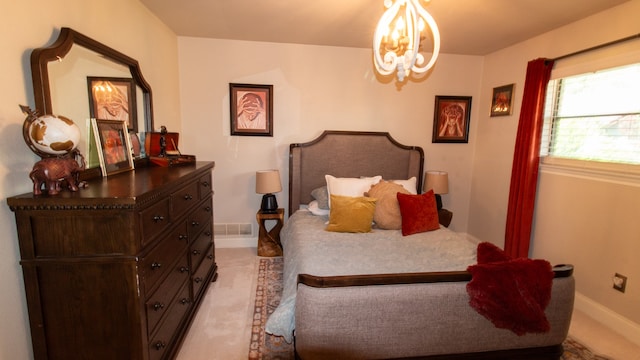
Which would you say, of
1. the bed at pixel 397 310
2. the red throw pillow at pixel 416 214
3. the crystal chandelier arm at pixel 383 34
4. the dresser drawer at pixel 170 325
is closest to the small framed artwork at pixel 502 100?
the red throw pillow at pixel 416 214

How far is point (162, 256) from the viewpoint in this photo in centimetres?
163

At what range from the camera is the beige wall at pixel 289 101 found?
133 inches

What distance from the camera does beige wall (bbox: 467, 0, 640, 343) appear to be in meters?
2.22

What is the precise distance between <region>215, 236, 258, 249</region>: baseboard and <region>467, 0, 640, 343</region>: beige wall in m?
3.00

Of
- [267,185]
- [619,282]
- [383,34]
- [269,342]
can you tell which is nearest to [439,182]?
[619,282]

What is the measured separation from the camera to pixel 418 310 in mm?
1564

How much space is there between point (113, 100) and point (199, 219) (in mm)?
1034

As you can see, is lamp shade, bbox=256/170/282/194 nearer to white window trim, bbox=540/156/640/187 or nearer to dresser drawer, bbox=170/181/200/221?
dresser drawer, bbox=170/181/200/221

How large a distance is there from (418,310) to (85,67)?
7.68 ft

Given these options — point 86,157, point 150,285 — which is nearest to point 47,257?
point 150,285

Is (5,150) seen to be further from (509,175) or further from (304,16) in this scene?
(509,175)

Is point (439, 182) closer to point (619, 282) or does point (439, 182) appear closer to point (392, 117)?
point (392, 117)

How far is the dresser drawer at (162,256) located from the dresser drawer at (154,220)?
75 mm

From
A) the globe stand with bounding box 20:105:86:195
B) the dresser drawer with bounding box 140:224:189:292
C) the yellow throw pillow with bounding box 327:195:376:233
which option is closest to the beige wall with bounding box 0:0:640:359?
the globe stand with bounding box 20:105:86:195
